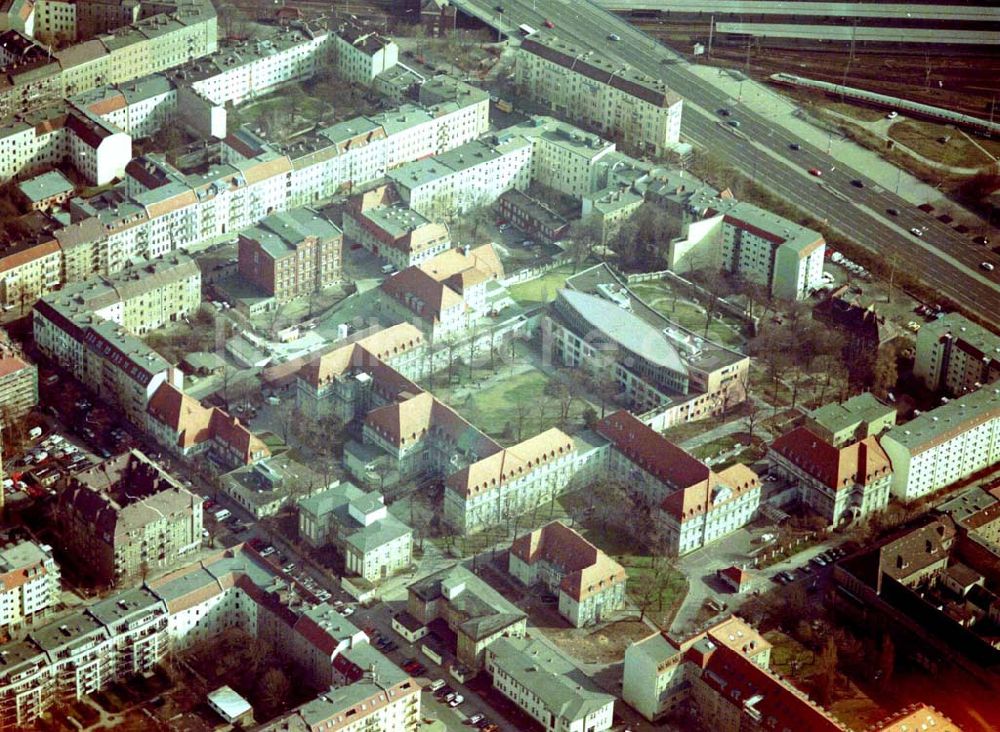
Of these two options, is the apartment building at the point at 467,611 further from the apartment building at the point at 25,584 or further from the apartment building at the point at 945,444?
the apartment building at the point at 945,444

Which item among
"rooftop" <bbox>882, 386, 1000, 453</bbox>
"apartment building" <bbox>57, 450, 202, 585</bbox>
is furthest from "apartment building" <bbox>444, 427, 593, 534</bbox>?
"rooftop" <bbox>882, 386, 1000, 453</bbox>

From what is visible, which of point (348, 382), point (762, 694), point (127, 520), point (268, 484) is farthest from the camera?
point (348, 382)

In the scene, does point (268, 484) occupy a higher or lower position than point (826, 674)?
higher

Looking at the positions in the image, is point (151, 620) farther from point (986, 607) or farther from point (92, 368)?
point (986, 607)

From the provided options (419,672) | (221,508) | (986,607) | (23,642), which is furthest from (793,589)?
(23,642)

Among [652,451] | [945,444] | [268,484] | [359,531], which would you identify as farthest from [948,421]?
[268,484]

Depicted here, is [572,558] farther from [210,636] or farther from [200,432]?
[200,432]
